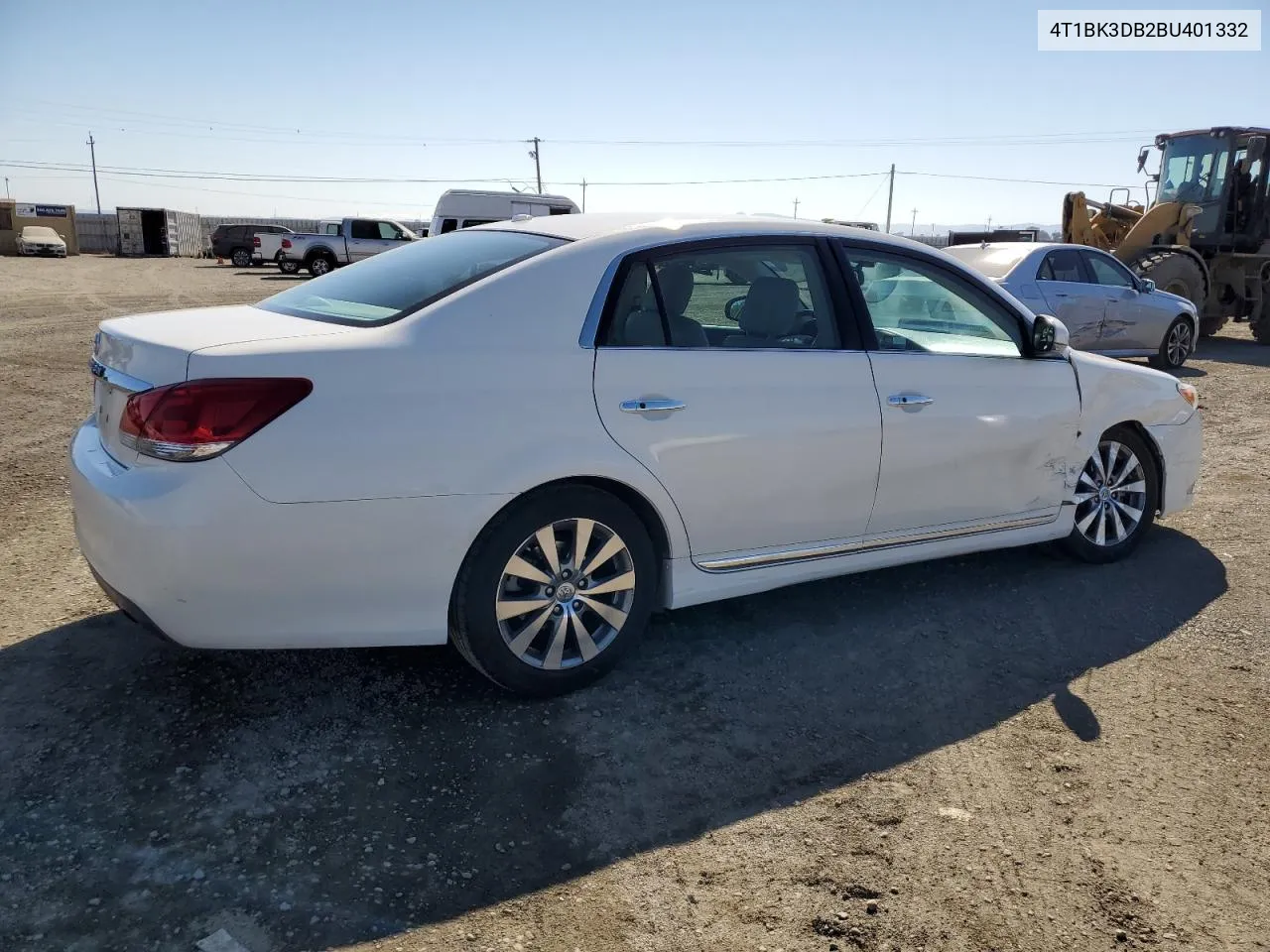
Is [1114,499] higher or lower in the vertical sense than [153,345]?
lower

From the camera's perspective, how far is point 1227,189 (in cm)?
1616

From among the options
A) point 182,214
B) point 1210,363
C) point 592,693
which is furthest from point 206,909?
point 182,214

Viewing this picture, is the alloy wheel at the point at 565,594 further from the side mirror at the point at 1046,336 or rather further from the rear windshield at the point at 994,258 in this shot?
the rear windshield at the point at 994,258

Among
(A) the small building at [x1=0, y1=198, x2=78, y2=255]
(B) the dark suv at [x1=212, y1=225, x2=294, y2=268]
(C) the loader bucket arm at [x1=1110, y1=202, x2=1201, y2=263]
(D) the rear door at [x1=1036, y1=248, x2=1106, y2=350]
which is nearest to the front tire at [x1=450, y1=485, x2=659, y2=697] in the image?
(D) the rear door at [x1=1036, y1=248, x2=1106, y2=350]

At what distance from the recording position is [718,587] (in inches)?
147

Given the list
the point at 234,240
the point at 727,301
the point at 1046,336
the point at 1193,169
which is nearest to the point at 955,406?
the point at 1046,336

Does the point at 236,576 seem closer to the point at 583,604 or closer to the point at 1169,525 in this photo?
the point at 583,604

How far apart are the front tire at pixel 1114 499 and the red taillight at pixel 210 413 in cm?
372

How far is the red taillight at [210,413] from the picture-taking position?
2.82m

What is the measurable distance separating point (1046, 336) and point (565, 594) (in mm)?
2576

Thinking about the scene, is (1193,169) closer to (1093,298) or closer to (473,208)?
(1093,298)

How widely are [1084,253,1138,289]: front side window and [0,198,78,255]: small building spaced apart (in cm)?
4947

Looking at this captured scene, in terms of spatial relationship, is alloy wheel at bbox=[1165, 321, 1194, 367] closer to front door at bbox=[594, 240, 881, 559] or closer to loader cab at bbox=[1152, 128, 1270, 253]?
loader cab at bbox=[1152, 128, 1270, 253]

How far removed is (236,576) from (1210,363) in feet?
47.1
